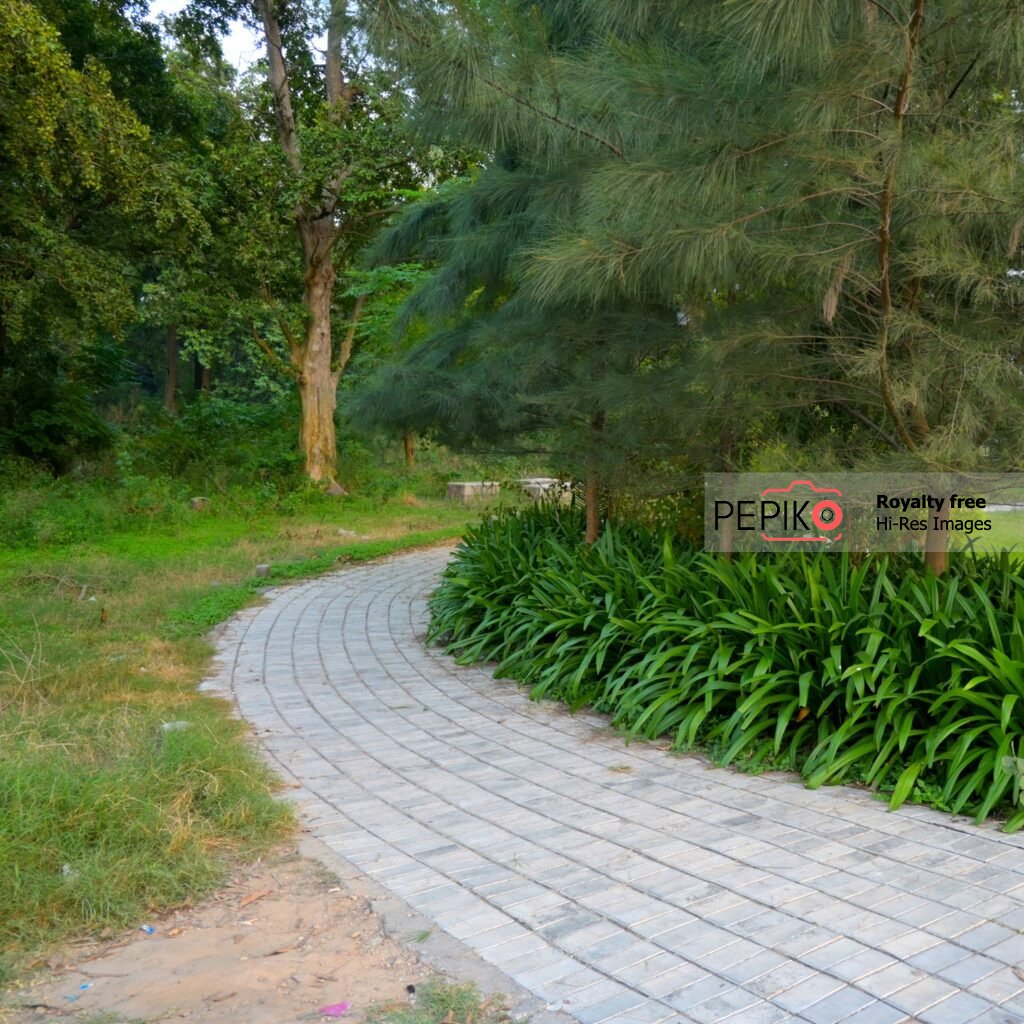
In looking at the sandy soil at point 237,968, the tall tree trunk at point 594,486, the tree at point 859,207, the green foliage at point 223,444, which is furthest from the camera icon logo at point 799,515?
the green foliage at point 223,444

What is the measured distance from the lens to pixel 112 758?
3.79 metres

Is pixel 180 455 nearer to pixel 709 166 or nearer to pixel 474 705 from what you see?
pixel 474 705

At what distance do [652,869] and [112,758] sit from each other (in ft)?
7.13

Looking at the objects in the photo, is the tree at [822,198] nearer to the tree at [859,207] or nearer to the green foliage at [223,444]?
the tree at [859,207]

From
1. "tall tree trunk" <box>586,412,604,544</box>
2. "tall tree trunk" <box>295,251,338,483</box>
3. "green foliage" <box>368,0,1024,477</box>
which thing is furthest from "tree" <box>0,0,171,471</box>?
"tall tree trunk" <box>586,412,604,544</box>

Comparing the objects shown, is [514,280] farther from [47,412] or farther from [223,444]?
[47,412]

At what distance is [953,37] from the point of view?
3.82 meters

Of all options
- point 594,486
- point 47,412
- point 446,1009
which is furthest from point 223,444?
point 446,1009

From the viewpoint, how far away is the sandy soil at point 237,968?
7.70ft

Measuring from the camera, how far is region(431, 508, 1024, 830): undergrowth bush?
3730 mm

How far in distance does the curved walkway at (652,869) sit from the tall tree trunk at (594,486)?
1839mm

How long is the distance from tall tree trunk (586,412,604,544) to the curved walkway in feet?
6.03

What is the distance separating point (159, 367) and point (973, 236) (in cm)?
3761

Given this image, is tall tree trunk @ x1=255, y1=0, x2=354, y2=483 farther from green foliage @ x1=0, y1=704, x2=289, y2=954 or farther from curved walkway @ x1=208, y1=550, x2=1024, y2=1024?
green foliage @ x1=0, y1=704, x2=289, y2=954
